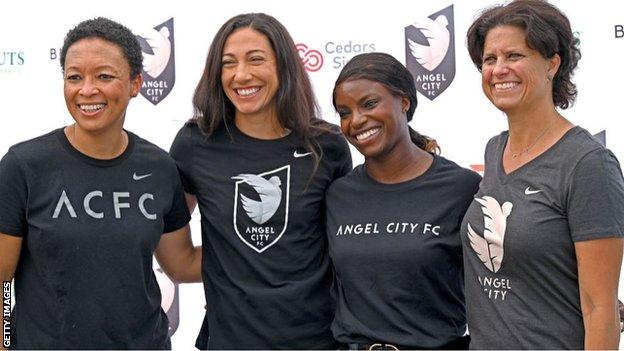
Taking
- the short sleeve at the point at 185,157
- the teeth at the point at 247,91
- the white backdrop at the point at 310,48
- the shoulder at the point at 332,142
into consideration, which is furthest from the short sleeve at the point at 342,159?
the white backdrop at the point at 310,48

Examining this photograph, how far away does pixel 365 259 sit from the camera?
185cm

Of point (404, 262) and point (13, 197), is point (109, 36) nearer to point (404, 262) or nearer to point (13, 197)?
point (13, 197)

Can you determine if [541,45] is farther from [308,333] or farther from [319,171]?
[308,333]

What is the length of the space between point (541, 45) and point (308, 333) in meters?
0.81

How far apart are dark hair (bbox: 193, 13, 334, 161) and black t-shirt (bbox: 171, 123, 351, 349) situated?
0.11 ft

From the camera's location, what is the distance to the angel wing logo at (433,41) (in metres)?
3.18

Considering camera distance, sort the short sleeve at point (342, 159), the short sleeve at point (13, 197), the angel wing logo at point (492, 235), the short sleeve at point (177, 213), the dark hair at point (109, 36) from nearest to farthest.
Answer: the angel wing logo at point (492, 235)
the short sleeve at point (13, 197)
the dark hair at point (109, 36)
the short sleeve at point (177, 213)
the short sleeve at point (342, 159)

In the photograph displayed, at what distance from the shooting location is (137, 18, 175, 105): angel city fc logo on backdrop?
3.23 metres

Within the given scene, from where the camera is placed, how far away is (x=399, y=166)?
1.97m

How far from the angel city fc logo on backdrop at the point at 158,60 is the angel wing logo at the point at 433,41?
89 centimetres

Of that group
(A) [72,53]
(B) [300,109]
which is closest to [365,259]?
(B) [300,109]

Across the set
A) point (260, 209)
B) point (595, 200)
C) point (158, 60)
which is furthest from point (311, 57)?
point (595, 200)

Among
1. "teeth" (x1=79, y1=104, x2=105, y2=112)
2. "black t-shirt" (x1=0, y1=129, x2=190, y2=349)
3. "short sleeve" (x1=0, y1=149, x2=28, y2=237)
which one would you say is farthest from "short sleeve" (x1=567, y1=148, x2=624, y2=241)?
"short sleeve" (x1=0, y1=149, x2=28, y2=237)

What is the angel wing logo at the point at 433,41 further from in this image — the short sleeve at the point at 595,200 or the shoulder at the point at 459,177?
the short sleeve at the point at 595,200
